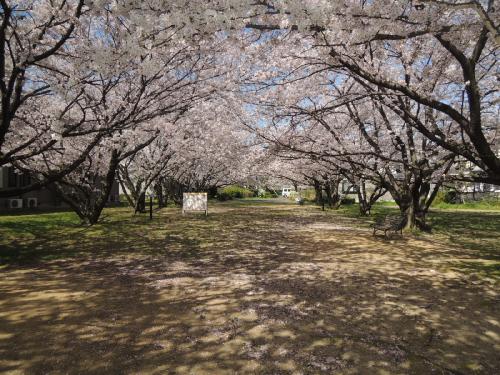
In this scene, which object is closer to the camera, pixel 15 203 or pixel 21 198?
pixel 15 203

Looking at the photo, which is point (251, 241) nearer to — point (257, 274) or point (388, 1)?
point (257, 274)

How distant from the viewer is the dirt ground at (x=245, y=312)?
4.00 m

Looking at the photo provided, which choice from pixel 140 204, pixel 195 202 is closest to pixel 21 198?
pixel 140 204

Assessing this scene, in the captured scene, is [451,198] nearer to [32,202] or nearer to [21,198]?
[32,202]

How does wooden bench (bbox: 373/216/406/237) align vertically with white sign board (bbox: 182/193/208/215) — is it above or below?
below

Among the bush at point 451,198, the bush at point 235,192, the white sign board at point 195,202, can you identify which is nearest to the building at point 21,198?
the white sign board at point 195,202

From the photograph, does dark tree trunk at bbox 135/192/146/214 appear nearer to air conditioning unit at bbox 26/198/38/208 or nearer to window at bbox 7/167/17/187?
air conditioning unit at bbox 26/198/38/208

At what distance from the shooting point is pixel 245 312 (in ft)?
18.1

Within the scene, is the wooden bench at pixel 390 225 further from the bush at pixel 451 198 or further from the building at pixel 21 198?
the bush at pixel 451 198

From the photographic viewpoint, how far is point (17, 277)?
7414 mm

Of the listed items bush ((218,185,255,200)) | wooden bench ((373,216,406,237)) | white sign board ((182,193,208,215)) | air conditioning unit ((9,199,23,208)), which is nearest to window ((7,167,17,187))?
air conditioning unit ((9,199,23,208))

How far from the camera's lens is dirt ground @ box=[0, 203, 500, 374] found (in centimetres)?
400

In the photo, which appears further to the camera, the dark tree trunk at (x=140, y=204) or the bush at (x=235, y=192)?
the bush at (x=235, y=192)

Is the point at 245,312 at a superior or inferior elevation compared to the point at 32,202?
inferior
